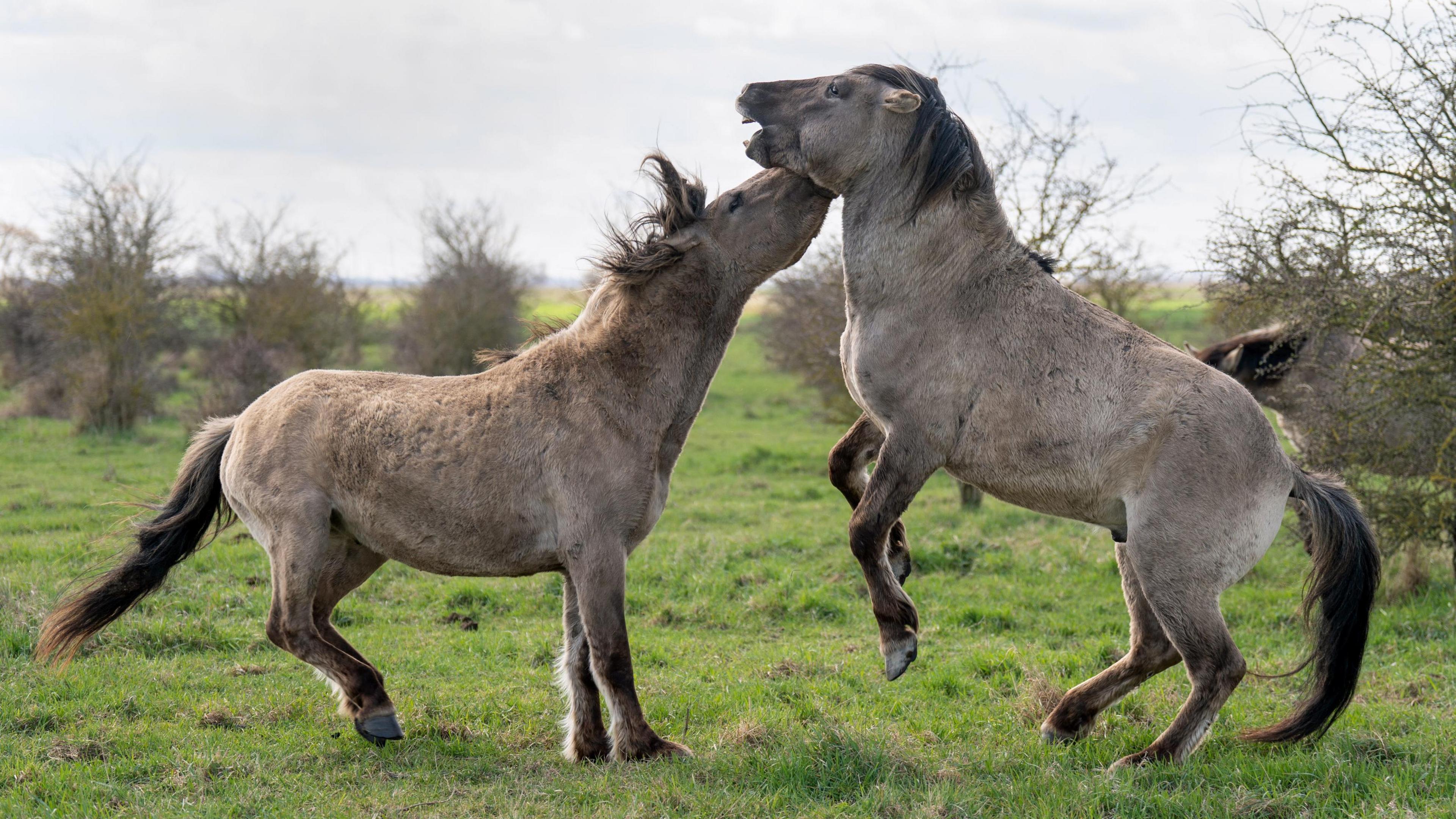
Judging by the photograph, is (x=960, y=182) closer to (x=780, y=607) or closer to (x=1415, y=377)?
(x=780, y=607)

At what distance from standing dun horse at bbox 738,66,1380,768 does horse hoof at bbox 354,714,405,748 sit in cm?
221

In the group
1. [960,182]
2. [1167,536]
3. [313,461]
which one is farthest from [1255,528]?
[313,461]

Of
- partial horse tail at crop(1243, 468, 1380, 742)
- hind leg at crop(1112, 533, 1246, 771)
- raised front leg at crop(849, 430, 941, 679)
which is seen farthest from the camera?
partial horse tail at crop(1243, 468, 1380, 742)

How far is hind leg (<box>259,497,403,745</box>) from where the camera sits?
15.1ft

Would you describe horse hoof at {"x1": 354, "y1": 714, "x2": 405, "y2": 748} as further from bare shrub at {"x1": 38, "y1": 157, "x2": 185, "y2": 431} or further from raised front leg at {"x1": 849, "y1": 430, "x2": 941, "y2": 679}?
bare shrub at {"x1": 38, "y1": 157, "x2": 185, "y2": 431}

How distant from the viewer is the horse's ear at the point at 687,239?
470cm

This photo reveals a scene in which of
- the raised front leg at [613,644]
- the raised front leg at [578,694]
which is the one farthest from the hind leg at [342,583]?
the raised front leg at [613,644]

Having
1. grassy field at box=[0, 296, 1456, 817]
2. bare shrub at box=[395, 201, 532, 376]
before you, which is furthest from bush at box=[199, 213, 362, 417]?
grassy field at box=[0, 296, 1456, 817]

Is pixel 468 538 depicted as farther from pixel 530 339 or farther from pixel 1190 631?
pixel 1190 631

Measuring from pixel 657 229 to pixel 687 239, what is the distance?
21 centimetres

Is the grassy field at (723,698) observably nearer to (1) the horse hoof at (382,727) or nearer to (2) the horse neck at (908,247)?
(1) the horse hoof at (382,727)

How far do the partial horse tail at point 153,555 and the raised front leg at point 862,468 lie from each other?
2977 mm

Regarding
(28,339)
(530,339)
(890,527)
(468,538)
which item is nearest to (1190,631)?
(890,527)

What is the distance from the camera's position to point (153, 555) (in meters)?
5.12
